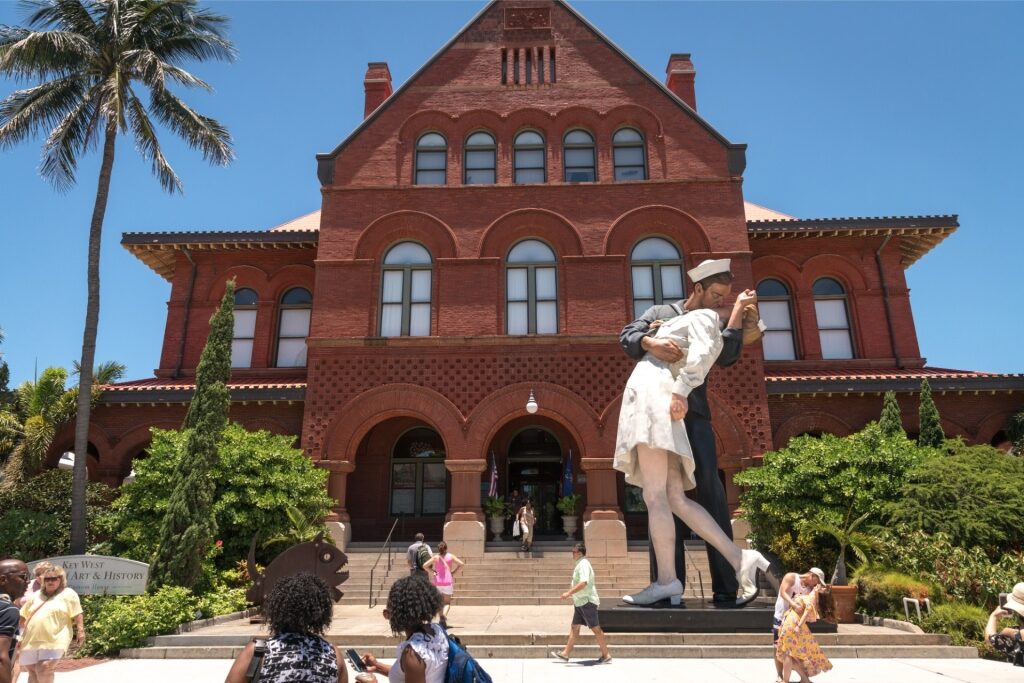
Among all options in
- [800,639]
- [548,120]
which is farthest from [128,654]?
[548,120]

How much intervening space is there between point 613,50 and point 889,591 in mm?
17295

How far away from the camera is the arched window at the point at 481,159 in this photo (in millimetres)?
20906

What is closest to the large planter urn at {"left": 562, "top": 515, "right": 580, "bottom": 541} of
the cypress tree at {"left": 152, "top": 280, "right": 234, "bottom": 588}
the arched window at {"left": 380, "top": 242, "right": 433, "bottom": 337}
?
the arched window at {"left": 380, "top": 242, "right": 433, "bottom": 337}

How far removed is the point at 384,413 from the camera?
18609mm

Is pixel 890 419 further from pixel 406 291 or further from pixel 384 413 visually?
pixel 406 291

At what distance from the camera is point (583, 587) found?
8.54 metres

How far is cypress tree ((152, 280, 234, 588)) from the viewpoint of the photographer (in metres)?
12.7

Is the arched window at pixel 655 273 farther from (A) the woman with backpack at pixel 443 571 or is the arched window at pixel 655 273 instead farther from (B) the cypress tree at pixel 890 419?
(A) the woman with backpack at pixel 443 571

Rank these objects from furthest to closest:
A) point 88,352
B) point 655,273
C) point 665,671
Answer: point 655,273 < point 88,352 < point 665,671

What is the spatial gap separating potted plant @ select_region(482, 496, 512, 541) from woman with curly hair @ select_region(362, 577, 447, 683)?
14.8 meters

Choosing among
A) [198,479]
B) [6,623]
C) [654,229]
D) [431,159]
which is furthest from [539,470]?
[6,623]

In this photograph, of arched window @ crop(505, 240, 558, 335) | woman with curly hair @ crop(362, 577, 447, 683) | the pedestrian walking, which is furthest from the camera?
arched window @ crop(505, 240, 558, 335)

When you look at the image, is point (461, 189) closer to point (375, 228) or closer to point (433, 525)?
point (375, 228)

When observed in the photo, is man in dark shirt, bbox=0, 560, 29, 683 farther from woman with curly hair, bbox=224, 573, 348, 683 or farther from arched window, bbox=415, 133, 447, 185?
arched window, bbox=415, 133, 447, 185
